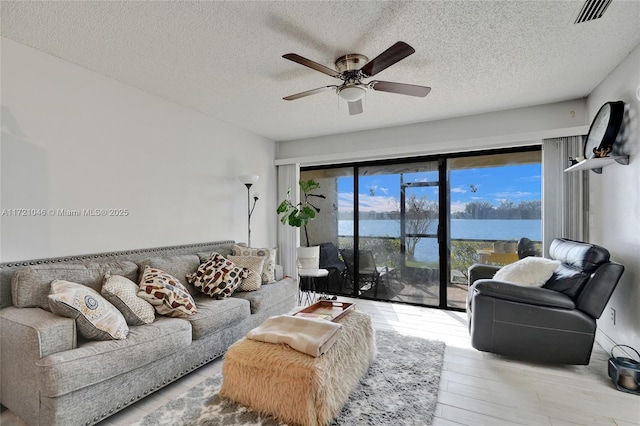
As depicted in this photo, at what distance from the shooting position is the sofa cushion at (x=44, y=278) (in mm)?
2023

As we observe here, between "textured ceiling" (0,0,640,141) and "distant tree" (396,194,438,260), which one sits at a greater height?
"textured ceiling" (0,0,640,141)

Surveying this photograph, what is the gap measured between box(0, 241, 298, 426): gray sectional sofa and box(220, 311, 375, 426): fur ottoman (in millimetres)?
514

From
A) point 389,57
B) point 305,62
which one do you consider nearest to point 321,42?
point 305,62

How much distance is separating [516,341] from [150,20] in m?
3.65

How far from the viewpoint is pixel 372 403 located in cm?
204

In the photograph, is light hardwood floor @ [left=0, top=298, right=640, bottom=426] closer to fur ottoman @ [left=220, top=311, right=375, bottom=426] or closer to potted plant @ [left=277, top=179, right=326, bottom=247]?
fur ottoman @ [left=220, top=311, right=375, bottom=426]

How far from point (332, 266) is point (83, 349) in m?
3.65

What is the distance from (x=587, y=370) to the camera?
2.48m

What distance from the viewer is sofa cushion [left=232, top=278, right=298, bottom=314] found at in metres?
3.11

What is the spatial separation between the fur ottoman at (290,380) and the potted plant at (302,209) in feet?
8.46

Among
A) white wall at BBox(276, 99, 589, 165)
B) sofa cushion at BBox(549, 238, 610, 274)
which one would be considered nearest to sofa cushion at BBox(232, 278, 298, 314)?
white wall at BBox(276, 99, 589, 165)

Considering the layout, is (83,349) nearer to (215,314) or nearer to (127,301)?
(127,301)

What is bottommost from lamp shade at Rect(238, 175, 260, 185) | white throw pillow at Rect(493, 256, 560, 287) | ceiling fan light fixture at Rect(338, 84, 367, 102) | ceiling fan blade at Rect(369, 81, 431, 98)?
white throw pillow at Rect(493, 256, 560, 287)

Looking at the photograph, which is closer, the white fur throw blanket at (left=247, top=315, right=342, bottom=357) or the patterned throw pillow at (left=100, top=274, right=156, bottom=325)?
the white fur throw blanket at (left=247, top=315, right=342, bottom=357)
